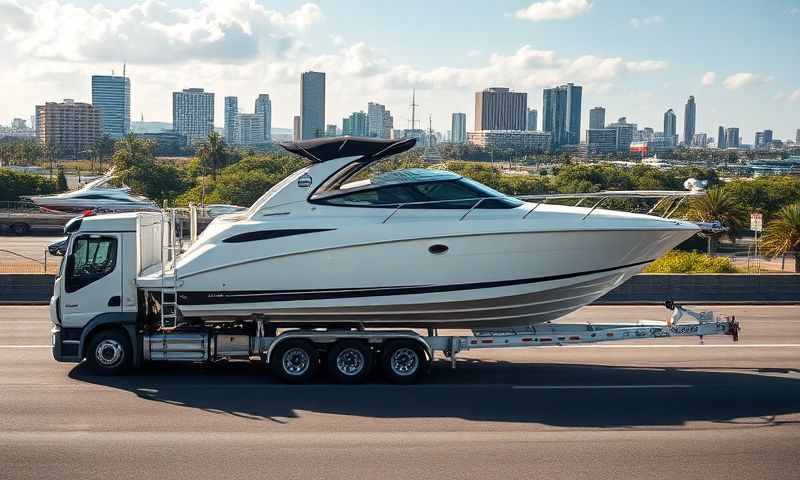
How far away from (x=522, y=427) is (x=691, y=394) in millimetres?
3389

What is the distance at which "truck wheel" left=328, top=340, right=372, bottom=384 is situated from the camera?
13.5m

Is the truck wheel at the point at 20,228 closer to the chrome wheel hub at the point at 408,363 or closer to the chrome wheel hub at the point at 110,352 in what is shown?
the chrome wheel hub at the point at 110,352

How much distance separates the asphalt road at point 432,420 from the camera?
382 inches

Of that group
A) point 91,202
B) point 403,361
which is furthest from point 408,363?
point 91,202

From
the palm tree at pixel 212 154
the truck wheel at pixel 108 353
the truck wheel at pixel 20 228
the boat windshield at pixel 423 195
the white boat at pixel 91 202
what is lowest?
the truck wheel at pixel 20 228

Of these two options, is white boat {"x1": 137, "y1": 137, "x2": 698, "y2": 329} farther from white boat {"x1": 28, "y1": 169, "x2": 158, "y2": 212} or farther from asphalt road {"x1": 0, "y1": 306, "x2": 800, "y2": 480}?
white boat {"x1": 28, "y1": 169, "x2": 158, "y2": 212}

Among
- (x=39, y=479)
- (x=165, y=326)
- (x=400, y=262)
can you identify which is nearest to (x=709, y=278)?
(x=400, y=262)

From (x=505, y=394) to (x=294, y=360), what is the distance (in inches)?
131

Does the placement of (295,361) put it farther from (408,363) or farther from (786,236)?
(786,236)

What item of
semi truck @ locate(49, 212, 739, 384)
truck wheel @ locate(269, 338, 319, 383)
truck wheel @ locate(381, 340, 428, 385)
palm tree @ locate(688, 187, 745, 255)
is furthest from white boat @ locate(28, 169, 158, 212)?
truck wheel @ locate(381, 340, 428, 385)

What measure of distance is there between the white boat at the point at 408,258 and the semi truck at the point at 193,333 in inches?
12.8

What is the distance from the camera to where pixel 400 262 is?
13539mm

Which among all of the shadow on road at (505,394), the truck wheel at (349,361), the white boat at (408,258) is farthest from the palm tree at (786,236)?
the truck wheel at (349,361)

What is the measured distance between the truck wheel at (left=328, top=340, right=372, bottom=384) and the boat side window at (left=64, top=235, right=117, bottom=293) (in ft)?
12.8
